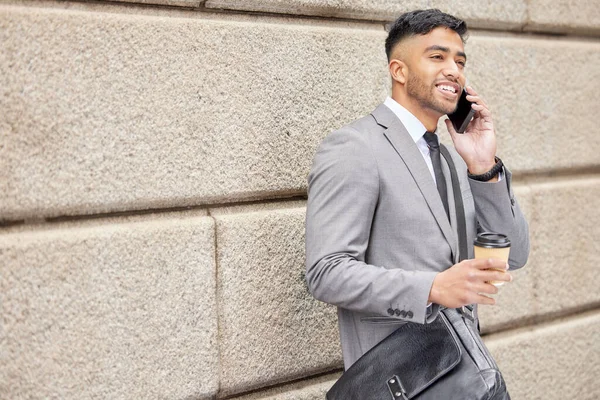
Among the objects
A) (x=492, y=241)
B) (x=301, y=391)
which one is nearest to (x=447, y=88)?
(x=492, y=241)

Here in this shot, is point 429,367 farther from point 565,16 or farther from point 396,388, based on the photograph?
point 565,16

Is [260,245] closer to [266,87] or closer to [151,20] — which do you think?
[266,87]

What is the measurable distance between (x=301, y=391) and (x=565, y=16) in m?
2.87

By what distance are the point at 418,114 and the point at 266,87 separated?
765 mm

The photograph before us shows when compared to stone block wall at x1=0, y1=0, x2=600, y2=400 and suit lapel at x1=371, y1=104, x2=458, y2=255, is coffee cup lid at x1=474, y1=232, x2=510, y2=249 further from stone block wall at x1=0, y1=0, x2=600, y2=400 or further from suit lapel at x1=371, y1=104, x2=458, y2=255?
stone block wall at x1=0, y1=0, x2=600, y2=400

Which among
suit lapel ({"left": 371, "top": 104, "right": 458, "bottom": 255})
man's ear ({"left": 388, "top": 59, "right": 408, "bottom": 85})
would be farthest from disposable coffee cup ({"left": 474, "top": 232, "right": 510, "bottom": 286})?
man's ear ({"left": 388, "top": 59, "right": 408, "bottom": 85})

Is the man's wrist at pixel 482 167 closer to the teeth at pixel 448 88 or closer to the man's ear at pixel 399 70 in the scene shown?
the teeth at pixel 448 88

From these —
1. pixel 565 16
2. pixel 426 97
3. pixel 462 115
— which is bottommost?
pixel 462 115

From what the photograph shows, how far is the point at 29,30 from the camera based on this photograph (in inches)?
108

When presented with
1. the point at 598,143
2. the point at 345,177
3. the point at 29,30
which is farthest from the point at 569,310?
the point at 29,30

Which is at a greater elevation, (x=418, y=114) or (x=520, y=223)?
(x=418, y=114)

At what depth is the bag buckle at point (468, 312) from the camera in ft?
8.98

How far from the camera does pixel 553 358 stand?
4.64 meters

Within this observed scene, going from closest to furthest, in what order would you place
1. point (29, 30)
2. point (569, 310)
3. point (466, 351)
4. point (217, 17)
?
point (466, 351), point (29, 30), point (217, 17), point (569, 310)
